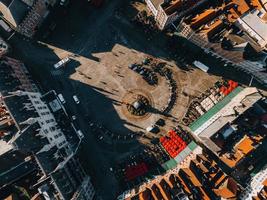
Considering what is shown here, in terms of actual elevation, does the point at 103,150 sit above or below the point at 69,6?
below

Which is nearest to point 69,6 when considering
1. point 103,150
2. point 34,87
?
point 34,87

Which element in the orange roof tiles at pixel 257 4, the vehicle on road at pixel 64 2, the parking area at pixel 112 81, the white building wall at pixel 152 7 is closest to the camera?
the orange roof tiles at pixel 257 4

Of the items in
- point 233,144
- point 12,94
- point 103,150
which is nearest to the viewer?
point 12,94

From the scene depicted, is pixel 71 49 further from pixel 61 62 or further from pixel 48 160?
pixel 48 160

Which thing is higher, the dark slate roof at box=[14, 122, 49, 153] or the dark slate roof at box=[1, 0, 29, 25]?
the dark slate roof at box=[1, 0, 29, 25]

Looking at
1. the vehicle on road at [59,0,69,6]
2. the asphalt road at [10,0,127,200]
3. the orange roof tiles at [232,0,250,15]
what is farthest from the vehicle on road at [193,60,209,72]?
the vehicle on road at [59,0,69,6]

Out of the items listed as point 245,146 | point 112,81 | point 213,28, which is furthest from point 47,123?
point 245,146

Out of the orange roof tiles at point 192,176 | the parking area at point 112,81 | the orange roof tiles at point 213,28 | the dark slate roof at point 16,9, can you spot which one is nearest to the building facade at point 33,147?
the parking area at point 112,81

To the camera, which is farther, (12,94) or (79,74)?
(79,74)

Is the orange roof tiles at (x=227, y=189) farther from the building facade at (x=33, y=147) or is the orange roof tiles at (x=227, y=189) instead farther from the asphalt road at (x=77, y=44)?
the asphalt road at (x=77, y=44)

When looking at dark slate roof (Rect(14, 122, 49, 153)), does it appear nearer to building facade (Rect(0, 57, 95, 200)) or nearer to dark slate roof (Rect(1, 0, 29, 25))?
building facade (Rect(0, 57, 95, 200))

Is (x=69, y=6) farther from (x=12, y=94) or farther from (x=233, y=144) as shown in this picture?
(x=233, y=144)
